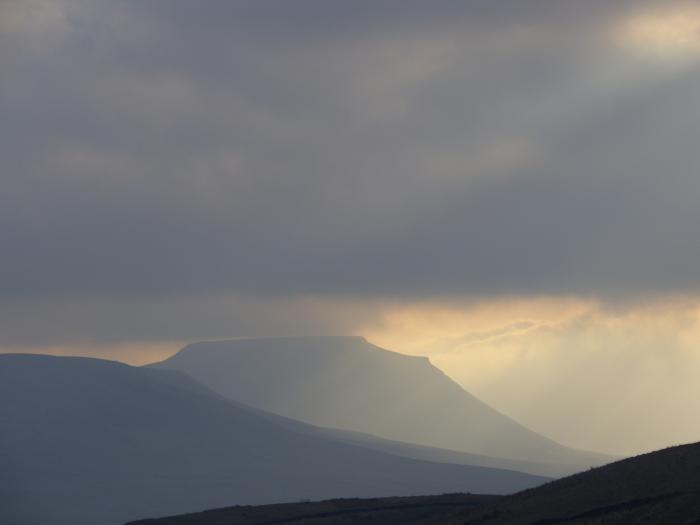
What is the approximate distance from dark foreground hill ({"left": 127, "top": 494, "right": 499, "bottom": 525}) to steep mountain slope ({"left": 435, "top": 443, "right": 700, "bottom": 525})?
11.6 m

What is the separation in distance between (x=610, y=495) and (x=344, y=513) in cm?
3260

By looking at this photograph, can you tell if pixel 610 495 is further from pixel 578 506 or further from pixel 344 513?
pixel 344 513

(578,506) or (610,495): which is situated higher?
(610,495)

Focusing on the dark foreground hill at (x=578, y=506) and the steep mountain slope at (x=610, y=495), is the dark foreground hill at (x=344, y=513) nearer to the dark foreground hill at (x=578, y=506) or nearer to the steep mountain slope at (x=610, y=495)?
the dark foreground hill at (x=578, y=506)

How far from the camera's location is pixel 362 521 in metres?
103

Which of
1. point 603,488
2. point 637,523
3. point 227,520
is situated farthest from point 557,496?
point 227,520

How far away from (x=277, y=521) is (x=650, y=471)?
3728 centimetres

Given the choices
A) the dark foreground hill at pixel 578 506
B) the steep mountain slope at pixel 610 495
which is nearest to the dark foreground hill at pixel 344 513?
the dark foreground hill at pixel 578 506

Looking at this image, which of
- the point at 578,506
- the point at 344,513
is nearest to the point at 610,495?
the point at 578,506

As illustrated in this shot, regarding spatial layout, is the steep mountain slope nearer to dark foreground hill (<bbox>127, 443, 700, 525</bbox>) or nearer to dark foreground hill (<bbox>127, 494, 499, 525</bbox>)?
dark foreground hill (<bbox>127, 443, 700, 525</bbox>)

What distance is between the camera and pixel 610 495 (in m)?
81.6

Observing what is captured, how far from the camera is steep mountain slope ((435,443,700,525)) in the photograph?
7219cm

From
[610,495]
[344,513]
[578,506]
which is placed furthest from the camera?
[344,513]

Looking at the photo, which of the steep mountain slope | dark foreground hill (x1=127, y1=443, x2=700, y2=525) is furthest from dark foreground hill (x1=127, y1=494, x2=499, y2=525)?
the steep mountain slope
